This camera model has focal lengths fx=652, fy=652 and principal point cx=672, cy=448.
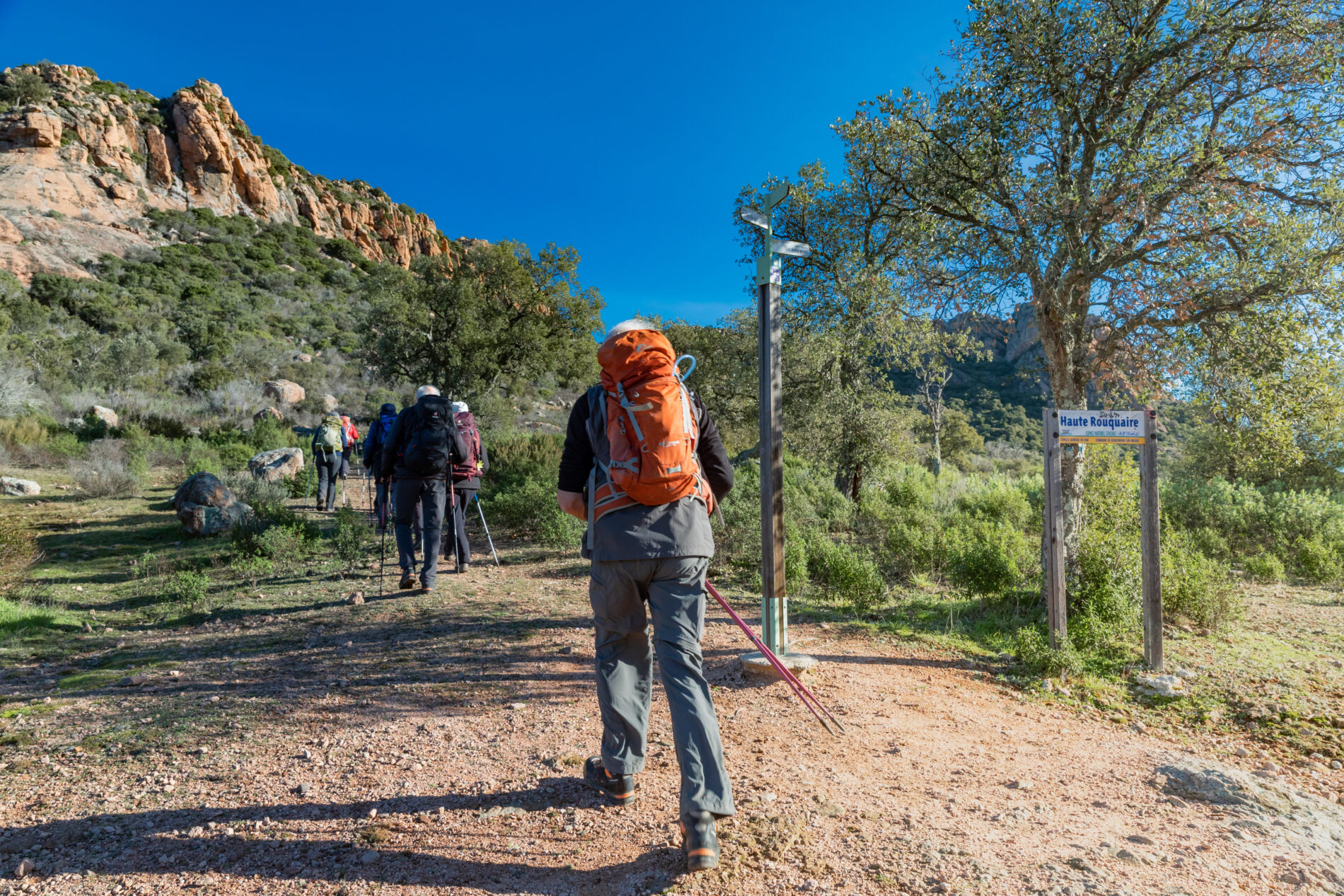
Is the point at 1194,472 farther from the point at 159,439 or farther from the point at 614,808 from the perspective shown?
the point at 159,439

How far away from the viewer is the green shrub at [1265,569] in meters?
8.27

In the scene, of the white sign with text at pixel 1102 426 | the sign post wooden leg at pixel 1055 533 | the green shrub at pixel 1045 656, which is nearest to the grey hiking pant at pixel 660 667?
the green shrub at pixel 1045 656

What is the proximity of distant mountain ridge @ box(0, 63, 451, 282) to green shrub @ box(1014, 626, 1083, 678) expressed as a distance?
43.1 m

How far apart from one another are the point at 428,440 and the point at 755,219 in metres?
4.02

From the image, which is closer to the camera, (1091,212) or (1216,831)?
(1216,831)

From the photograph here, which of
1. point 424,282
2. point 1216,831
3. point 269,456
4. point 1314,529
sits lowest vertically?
point 1216,831

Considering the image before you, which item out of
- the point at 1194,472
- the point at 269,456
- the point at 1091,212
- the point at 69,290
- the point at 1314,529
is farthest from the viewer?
the point at 69,290

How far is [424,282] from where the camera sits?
1748 centimetres

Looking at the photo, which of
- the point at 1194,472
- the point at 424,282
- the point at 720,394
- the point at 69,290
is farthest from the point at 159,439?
the point at 1194,472

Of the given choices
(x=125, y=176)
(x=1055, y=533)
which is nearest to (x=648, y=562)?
(x=1055, y=533)

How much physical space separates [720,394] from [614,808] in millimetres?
14271

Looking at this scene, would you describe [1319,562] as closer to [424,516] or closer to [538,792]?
[538,792]

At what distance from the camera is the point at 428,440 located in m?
6.72

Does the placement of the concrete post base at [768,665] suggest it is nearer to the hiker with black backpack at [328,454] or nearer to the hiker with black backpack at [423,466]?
the hiker with black backpack at [423,466]
